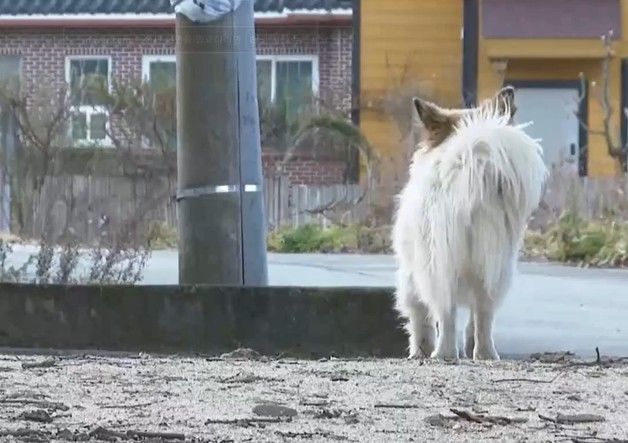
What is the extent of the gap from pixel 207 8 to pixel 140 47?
2071 cm

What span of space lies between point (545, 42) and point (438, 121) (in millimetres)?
19091

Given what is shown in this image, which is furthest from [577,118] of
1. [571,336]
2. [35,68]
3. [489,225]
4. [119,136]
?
[489,225]

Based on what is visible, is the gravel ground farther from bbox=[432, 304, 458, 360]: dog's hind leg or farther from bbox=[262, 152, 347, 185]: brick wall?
bbox=[262, 152, 347, 185]: brick wall

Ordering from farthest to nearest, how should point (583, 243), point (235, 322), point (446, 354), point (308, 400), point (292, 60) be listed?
point (292, 60) → point (583, 243) → point (235, 322) → point (446, 354) → point (308, 400)

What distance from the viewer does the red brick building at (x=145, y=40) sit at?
28.5m

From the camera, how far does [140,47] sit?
29703 millimetres

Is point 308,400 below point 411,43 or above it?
below

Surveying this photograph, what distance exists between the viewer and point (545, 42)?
26.9 m

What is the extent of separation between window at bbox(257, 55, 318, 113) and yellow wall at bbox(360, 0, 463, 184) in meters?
1.17

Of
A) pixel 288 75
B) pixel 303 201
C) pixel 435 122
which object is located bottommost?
pixel 303 201

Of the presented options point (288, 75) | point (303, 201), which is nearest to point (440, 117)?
point (303, 201)

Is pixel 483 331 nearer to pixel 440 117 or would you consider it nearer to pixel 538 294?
pixel 440 117

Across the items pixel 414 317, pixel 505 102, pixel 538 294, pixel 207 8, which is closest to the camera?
pixel 505 102

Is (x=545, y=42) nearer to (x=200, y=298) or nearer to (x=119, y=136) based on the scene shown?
(x=119, y=136)
